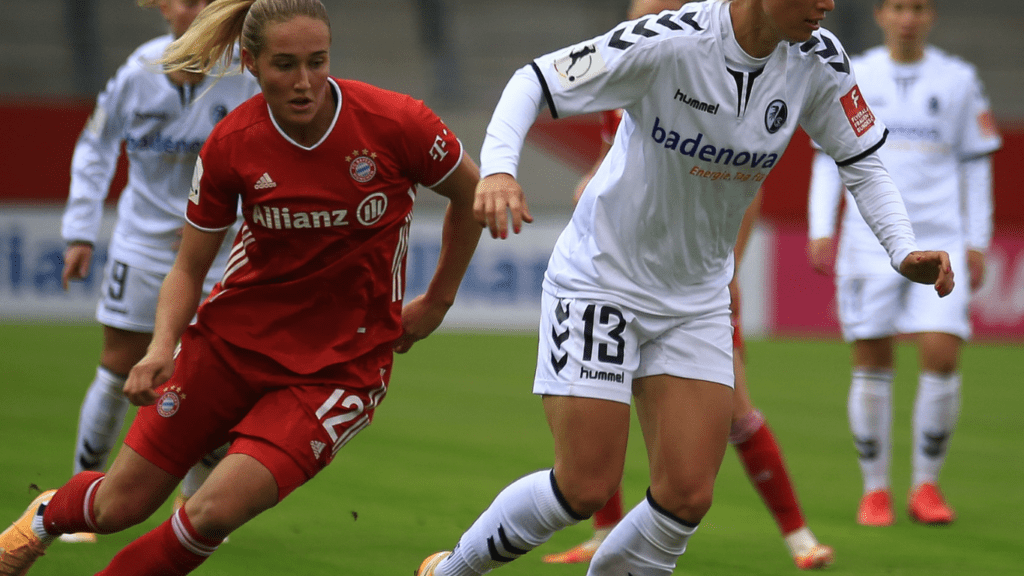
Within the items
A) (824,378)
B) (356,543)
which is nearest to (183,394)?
(356,543)

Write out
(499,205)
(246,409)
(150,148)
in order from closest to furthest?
(499,205)
(246,409)
(150,148)

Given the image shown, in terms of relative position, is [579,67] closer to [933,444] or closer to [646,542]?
[646,542]

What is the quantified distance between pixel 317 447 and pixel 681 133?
4.23 ft

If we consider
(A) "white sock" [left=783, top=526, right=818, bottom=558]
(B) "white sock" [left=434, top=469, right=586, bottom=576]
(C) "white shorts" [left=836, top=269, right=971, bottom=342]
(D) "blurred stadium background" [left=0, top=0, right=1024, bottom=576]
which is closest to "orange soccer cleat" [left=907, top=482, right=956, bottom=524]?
(D) "blurred stadium background" [left=0, top=0, right=1024, bottom=576]

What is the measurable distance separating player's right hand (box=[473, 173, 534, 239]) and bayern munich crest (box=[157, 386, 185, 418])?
1131mm

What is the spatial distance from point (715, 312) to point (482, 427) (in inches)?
176

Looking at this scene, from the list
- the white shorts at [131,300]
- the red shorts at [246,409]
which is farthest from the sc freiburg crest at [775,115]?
the white shorts at [131,300]

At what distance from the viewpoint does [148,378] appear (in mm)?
3172

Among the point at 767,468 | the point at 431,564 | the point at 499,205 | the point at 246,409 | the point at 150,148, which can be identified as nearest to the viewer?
the point at 499,205

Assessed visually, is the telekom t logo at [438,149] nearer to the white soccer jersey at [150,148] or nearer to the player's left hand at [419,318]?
the player's left hand at [419,318]

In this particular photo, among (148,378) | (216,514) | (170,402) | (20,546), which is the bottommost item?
(20,546)

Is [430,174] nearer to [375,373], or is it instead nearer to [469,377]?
[375,373]

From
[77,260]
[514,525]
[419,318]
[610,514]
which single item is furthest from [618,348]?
[77,260]

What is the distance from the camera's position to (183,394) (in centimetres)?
345
